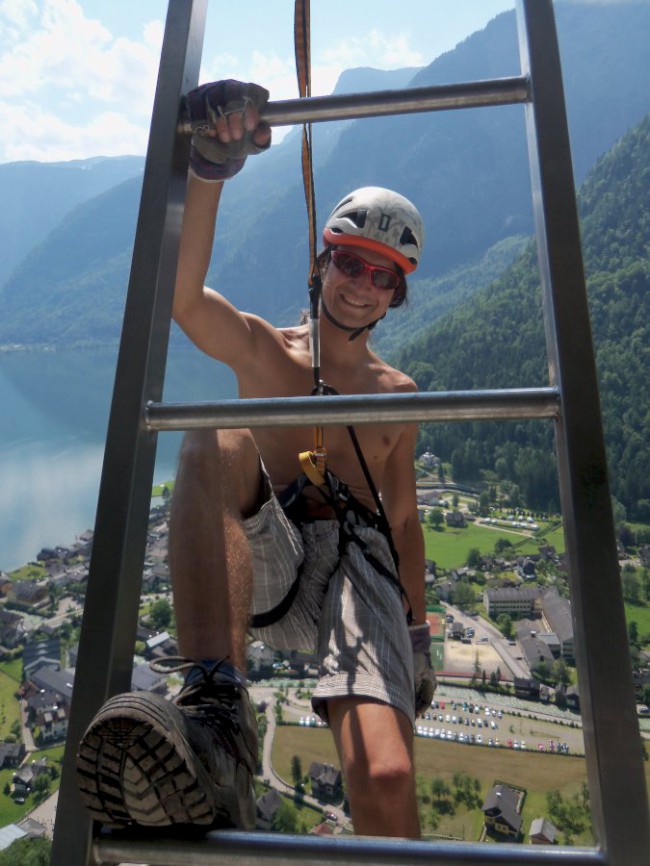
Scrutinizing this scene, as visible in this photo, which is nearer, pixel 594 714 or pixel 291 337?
pixel 594 714

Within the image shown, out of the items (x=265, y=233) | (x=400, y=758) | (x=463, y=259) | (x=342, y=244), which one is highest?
(x=265, y=233)

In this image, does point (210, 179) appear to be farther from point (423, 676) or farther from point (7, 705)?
point (7, 705)

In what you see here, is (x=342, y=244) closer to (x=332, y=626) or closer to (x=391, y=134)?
(x=332, y=626)

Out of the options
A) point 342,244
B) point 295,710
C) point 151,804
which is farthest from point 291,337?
point 295,710

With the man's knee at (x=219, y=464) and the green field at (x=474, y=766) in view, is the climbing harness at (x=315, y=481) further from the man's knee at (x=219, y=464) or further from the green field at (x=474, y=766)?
the green field at (x=474, y=766)

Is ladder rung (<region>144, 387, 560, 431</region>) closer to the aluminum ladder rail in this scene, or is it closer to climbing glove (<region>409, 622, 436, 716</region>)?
the aluminum ladder rail

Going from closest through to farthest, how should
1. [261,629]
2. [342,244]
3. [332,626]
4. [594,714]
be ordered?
[594,714] < [332,626] < [261,629] < [342,244]

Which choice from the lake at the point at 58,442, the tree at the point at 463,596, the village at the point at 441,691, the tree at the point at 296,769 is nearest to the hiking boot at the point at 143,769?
the village at the point at 441,691

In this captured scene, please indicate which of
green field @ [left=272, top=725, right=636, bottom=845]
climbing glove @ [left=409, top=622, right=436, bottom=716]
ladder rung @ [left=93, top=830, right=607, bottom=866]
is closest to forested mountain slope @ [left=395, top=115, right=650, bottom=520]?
green field @ [left=272, top=725, right=636, bottom=845]
